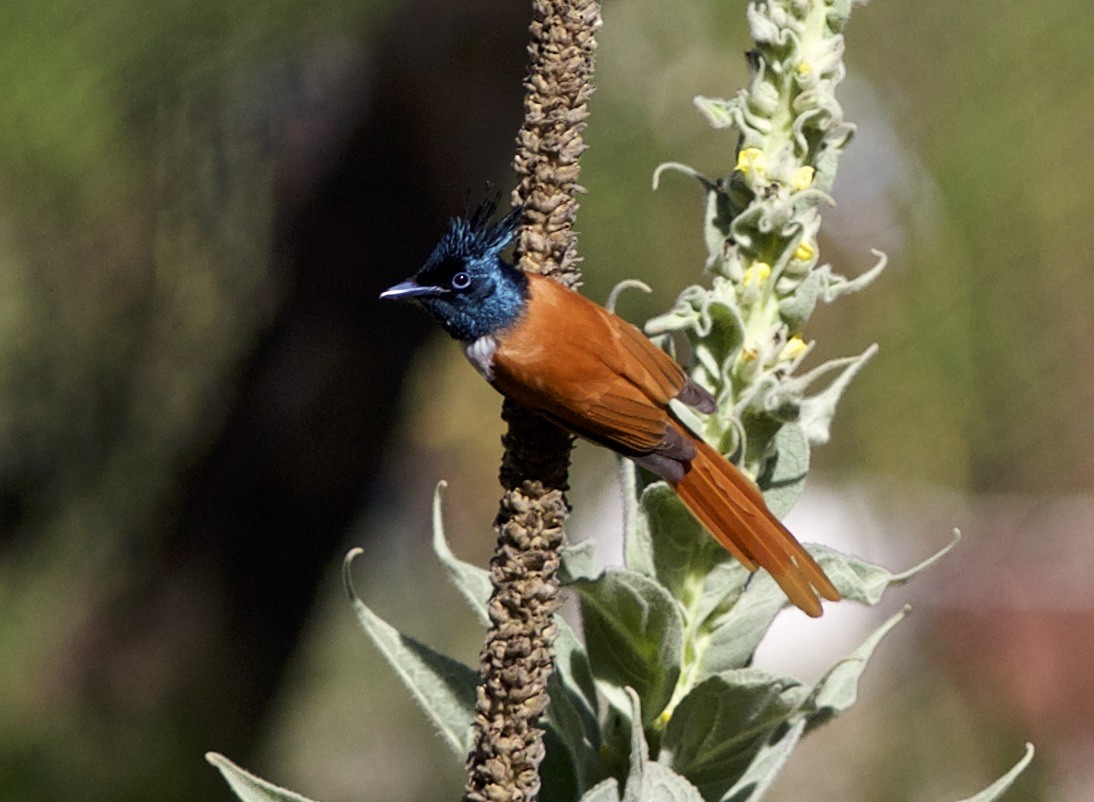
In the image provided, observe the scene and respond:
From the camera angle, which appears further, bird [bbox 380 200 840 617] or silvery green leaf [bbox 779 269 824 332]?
bird [bbox 380 200 840 617]

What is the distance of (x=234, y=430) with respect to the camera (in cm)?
297

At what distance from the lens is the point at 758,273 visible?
1.09 meters

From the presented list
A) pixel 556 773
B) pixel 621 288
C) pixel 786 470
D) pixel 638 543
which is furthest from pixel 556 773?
pixel 621 288

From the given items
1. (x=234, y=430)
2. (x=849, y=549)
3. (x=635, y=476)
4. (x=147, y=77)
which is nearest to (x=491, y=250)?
(x=635, y=476)

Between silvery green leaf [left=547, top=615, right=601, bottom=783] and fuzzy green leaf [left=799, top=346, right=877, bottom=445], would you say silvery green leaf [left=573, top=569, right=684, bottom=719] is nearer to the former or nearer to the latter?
silvery green leaf [left=547, top=615, right=601, bottom=783]

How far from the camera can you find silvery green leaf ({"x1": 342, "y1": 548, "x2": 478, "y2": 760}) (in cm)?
124

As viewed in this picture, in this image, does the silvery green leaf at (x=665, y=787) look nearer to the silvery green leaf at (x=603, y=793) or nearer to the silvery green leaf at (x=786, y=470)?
the silvery green leaf at (x=603, y=793)

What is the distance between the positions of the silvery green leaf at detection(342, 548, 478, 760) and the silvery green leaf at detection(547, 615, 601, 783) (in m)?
0.08

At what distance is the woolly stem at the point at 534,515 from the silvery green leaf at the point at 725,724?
127 mm

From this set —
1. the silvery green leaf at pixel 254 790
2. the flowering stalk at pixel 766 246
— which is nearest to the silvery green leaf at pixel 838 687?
the flowering stalk at pixel 766 246

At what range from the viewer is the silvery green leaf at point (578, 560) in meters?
1.15

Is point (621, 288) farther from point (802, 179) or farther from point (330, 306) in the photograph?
point (330, 306)

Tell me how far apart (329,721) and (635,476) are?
3.33 m

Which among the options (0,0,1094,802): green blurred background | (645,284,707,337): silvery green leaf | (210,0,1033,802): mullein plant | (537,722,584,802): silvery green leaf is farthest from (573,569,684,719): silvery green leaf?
(0,0,1094,802): green blurred background
